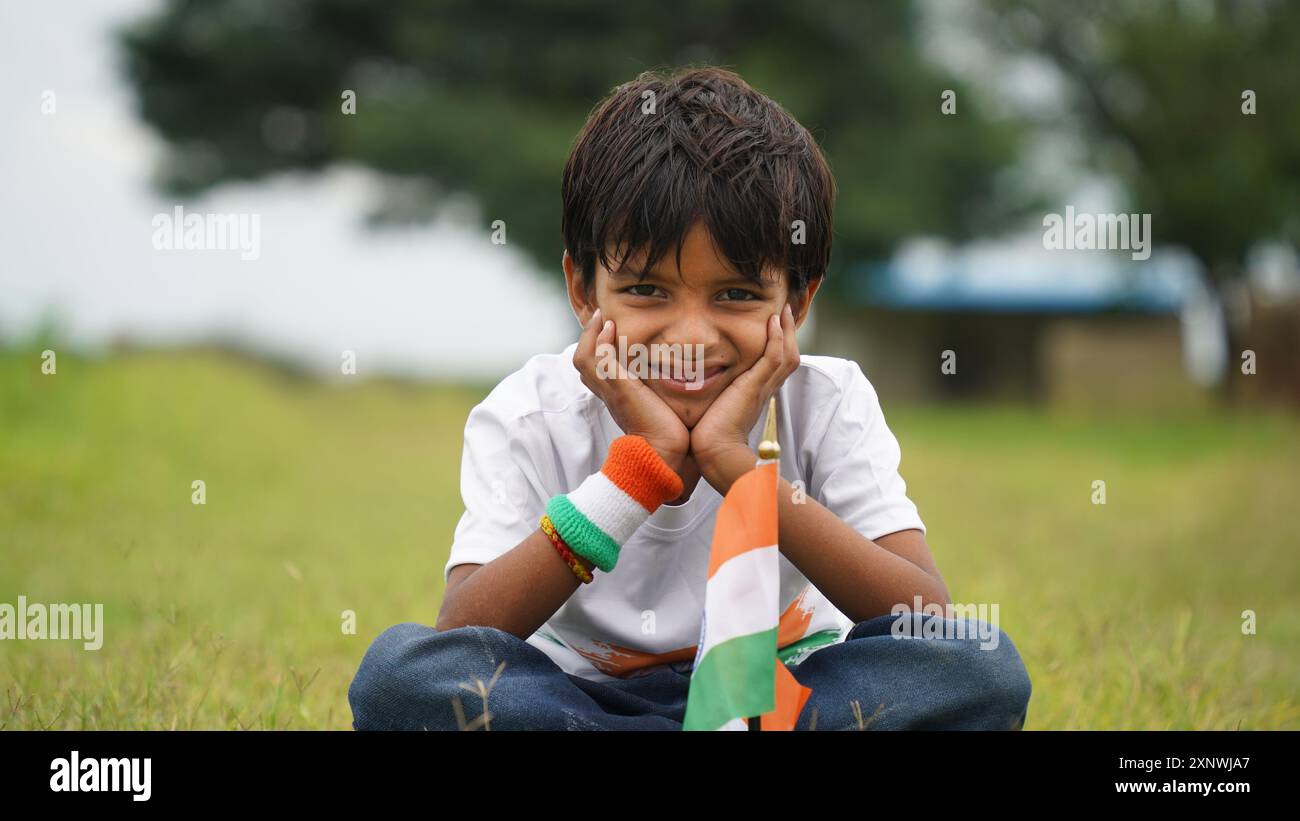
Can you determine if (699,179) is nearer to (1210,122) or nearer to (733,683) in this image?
(733,683)

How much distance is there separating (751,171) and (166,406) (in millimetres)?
8935

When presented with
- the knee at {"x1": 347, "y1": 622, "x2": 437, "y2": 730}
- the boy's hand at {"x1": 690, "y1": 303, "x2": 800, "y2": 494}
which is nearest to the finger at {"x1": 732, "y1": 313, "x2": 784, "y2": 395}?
the boy's hand at {"x1": 690, "y1": 303, "x2": 800, "y2": 494}

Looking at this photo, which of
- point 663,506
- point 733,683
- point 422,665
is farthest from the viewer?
point 663,506

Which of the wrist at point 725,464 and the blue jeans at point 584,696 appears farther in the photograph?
the wrist at point 725,464

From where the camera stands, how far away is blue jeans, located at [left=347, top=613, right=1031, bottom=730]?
95.0 inches

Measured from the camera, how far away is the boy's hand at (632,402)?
261 cm

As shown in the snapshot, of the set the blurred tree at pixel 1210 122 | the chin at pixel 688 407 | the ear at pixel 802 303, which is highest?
the blurred tree at pixel 1210 122

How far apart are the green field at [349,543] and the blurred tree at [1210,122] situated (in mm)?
4181

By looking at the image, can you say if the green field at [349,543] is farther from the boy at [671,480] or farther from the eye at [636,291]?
the eye at [636,291]

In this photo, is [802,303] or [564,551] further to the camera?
[802,303]

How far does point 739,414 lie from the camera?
2631mm

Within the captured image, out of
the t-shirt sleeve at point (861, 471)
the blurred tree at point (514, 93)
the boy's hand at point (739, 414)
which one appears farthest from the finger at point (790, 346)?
the blurred tree at point (514, 93)

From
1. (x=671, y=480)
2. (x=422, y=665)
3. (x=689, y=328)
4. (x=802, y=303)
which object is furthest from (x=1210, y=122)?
(x=422, y=665)

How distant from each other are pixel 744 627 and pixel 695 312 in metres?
0.66
